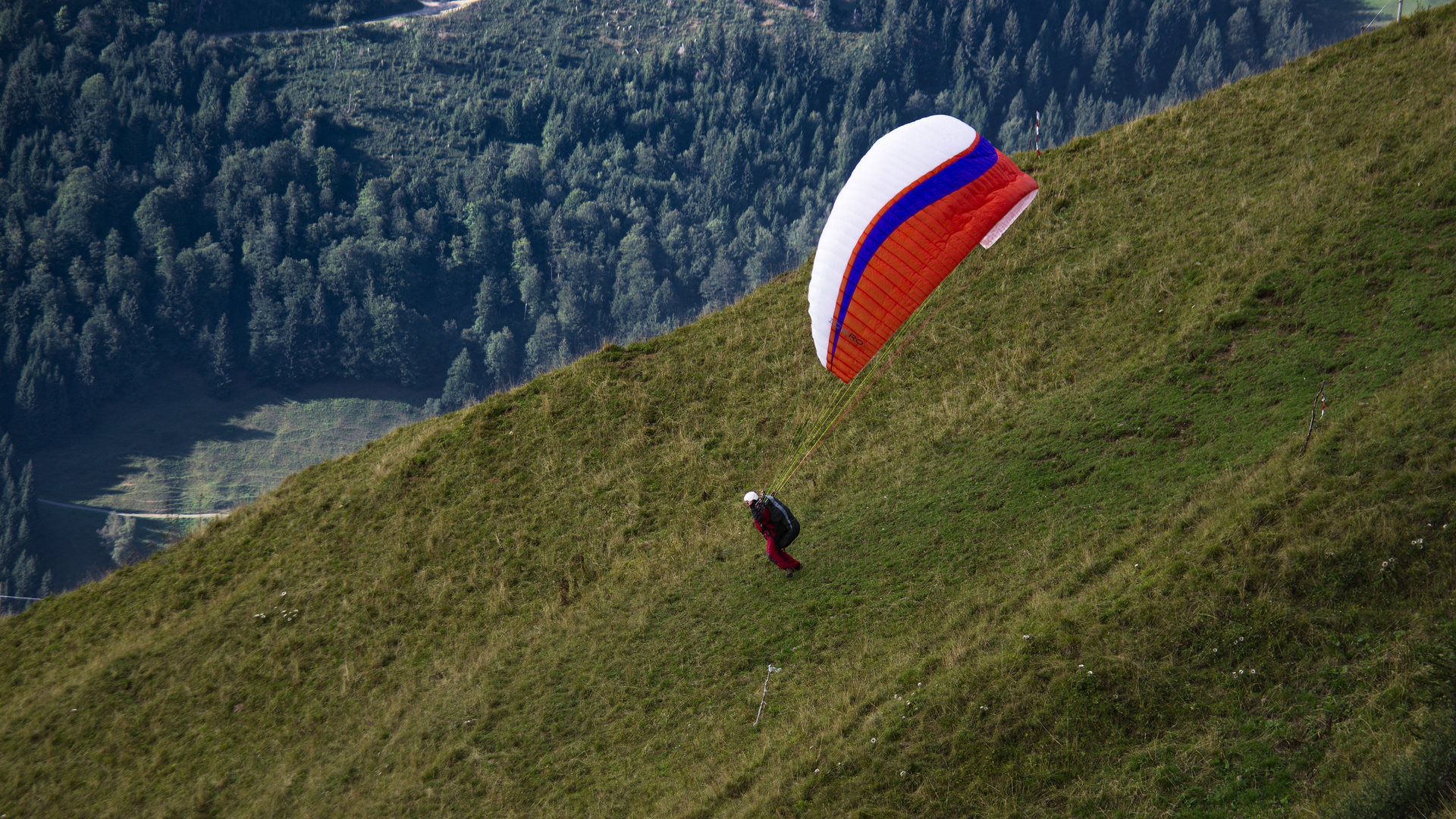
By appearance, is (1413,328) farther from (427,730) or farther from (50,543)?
(50,543)

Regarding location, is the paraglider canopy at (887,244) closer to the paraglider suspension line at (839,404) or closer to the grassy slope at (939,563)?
the grassy slope at (939,563)

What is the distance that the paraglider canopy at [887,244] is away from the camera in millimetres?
16859

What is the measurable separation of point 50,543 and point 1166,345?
198 meters

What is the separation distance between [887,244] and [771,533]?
597cm

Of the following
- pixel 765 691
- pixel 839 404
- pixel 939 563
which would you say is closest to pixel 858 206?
pixel 939 563

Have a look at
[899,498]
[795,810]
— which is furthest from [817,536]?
[795,810]

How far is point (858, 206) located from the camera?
16.9 meters

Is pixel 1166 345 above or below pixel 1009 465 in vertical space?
above

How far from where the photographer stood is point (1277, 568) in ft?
39.2

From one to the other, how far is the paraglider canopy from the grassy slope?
12.8 feet

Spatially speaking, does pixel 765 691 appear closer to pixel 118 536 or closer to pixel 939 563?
pixel 939 563

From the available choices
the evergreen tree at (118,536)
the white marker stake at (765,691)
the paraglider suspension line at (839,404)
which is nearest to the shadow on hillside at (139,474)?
the evergreen tree at (118,536)

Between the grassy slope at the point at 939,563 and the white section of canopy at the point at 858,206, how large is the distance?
4.48 meters

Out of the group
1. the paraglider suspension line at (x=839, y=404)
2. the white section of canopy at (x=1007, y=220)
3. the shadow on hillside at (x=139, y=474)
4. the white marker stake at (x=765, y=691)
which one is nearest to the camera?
the white marker stake at (x=765, y=691)
